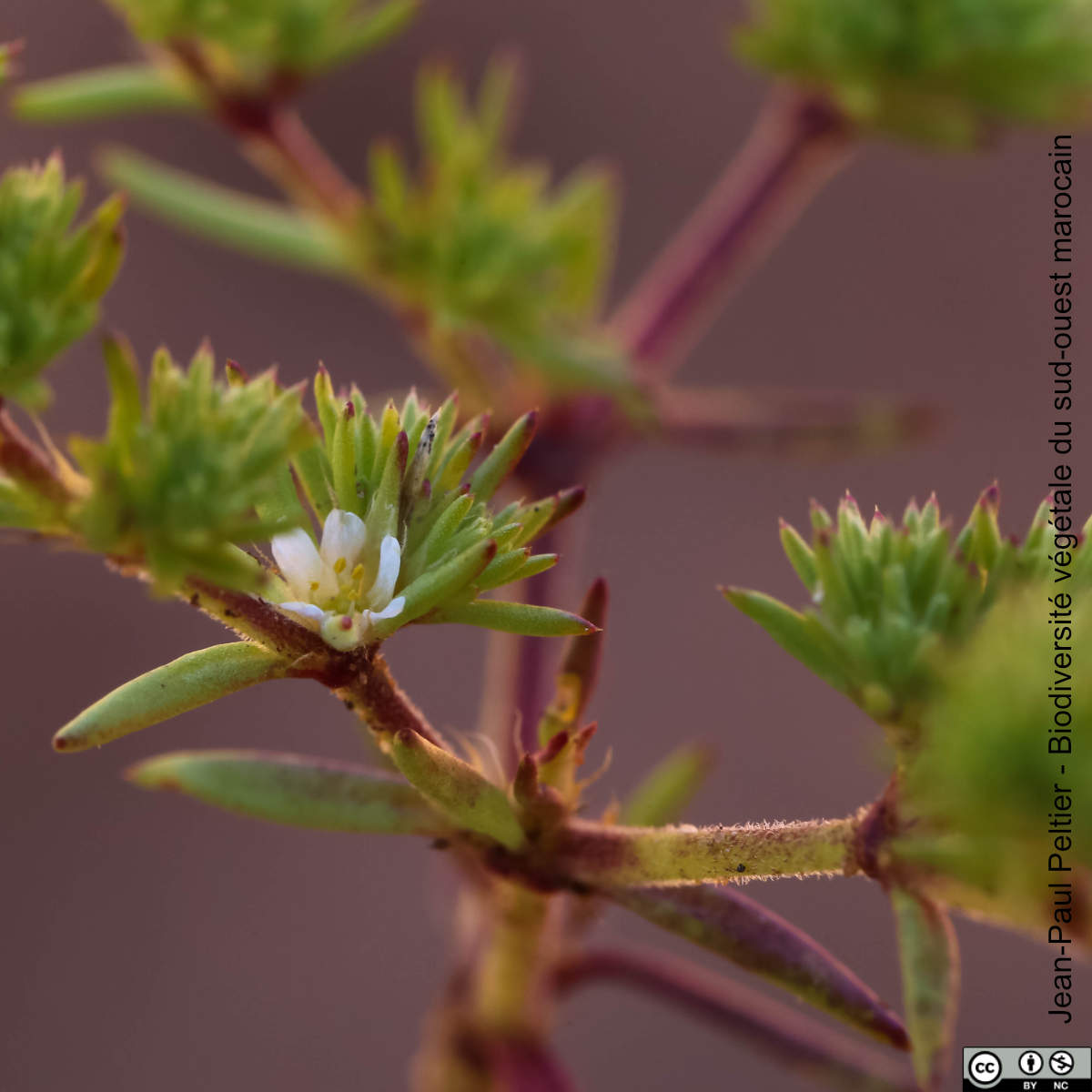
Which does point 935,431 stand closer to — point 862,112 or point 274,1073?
point 862,112

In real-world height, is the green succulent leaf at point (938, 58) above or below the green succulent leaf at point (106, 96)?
above

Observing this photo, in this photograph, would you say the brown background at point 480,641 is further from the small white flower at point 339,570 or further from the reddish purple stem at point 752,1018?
the small white flower at point 339,570

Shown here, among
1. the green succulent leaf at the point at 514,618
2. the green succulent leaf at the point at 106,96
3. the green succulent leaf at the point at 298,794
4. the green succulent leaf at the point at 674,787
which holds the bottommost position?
the green succulent leaf at the point at 298,794

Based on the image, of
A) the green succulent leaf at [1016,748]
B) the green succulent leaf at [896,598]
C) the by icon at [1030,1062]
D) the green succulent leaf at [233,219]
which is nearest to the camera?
the green succulent leaf at [1016,748]

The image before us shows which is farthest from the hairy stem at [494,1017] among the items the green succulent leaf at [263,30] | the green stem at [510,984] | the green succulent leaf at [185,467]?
the green succulent leaf at [263,30]

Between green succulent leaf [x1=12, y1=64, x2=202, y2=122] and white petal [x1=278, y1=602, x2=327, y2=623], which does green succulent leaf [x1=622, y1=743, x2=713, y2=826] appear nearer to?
white petal [x1=278, y1=602, x2=327, y2=623]

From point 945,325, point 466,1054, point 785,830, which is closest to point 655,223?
point 945,325

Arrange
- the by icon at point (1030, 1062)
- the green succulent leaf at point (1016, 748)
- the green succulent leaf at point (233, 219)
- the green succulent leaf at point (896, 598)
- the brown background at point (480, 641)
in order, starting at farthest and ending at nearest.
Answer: the brown background at point (480, 641), the green succulent leaf at point (233, 219), the by icon at point (1030, 1062), the green succulent leaf at point (896, 598), the green succulent leaf at point (1016, 748)

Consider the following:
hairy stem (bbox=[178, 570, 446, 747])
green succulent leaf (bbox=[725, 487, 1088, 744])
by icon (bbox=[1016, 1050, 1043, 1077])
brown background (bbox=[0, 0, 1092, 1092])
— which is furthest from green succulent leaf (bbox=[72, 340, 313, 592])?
brown background (bbox=[0, 0, 1092, 1092])
